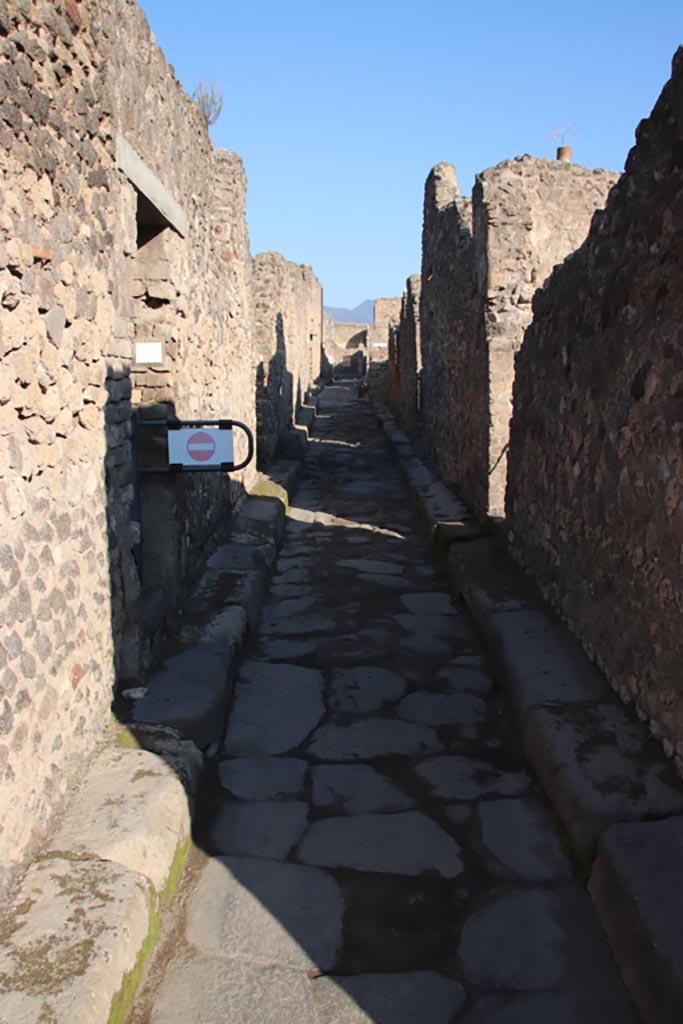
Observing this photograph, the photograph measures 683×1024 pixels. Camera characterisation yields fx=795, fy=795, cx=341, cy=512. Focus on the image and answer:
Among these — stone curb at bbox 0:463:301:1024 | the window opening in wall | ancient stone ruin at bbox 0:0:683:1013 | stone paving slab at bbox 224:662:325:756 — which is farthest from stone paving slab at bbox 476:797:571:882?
the window opening in wall

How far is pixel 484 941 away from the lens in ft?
7.25

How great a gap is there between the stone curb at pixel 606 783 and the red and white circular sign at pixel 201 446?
1.67 m

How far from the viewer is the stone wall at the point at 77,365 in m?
2.14

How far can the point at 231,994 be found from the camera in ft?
6.61

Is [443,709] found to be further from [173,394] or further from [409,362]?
[409,362]

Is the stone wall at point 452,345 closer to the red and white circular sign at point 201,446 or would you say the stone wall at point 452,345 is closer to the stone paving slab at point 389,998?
the red and white circular sign at point 201,446

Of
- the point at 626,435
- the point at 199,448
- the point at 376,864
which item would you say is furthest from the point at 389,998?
the point at 199,448

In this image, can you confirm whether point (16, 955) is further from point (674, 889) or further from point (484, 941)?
point (674, 889)

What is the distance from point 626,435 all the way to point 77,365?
2111mm

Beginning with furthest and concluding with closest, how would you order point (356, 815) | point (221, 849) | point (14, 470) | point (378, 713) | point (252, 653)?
point (252, 653)
point (378, 713)
point (356, 815)
point (221, 849)
point (14, 470)

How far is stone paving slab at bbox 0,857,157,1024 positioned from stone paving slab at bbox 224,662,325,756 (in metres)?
1.11

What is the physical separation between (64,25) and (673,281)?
2.15 m

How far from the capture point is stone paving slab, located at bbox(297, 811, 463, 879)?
2537 millimetres

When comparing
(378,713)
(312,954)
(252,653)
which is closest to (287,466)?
(252,653)
